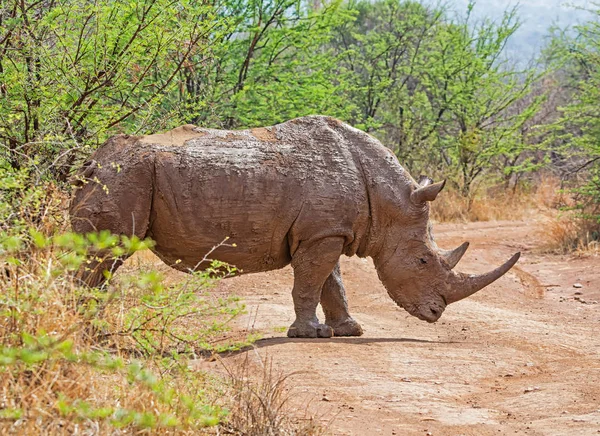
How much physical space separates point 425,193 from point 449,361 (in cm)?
153

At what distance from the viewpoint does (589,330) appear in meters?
9.65

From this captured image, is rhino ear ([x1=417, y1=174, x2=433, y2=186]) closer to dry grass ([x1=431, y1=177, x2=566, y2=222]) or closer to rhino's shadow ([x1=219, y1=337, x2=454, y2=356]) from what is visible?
rhino's shadow ([x1=219, y1=337, x2=454, y2=356])

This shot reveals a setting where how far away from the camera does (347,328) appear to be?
888cm

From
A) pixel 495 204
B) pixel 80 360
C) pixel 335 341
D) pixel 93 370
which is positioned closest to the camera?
pixel 80 360

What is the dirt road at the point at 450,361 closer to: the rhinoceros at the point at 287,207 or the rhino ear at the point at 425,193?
the rhinoceros at the point at 287,207

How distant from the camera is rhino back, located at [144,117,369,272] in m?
7.84

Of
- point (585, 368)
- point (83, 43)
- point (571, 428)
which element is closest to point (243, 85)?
point (83, 43)

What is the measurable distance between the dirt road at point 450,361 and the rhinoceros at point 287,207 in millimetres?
528

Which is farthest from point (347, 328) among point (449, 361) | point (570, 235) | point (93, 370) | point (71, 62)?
point (570, 235)

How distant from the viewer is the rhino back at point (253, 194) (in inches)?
309

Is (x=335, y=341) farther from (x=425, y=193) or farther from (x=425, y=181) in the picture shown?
(x=425, y=181)

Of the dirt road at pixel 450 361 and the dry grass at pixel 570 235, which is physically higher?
the dry grass at pixel 570 235

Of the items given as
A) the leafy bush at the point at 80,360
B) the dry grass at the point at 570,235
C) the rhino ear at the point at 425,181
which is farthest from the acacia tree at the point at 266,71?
the leafy bush at the point at 80,360

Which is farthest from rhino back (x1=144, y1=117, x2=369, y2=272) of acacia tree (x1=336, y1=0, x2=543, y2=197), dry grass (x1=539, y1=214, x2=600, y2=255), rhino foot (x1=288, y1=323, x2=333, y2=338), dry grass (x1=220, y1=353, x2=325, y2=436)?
acacia tree (x1=336, y1=0, x2=543, y2=197)
